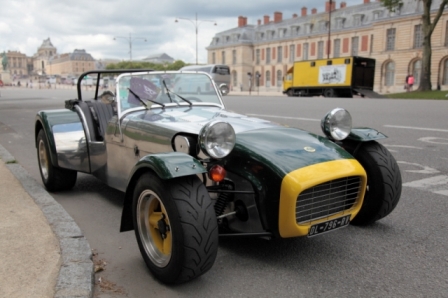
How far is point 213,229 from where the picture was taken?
9.05 feet

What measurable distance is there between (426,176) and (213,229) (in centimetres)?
396

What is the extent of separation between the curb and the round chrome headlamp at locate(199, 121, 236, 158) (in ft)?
3.88

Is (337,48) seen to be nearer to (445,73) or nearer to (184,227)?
(445,73)

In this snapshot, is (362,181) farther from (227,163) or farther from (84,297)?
(84,297)

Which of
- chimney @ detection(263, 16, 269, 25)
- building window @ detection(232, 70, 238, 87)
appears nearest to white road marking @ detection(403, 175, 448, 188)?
building window @ detection(232, 70, 238, 87)

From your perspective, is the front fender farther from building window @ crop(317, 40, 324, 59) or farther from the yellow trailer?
building window @ crop(317, 40, 324, 59)

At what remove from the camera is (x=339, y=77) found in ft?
118

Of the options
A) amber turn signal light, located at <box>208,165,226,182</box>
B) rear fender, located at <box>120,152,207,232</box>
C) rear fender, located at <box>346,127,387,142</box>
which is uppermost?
rear fender, located at <box>346,127,387,142</box>

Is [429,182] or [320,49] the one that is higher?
[320,49]

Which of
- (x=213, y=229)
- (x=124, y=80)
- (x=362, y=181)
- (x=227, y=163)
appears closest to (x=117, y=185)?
(x=124, y=80)

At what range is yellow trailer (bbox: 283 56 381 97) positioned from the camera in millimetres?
35125

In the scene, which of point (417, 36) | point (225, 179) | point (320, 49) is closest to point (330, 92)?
point (417, 36)

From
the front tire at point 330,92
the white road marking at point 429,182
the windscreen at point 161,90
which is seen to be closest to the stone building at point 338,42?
the front tire at point 330,92

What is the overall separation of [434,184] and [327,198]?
2755mm
